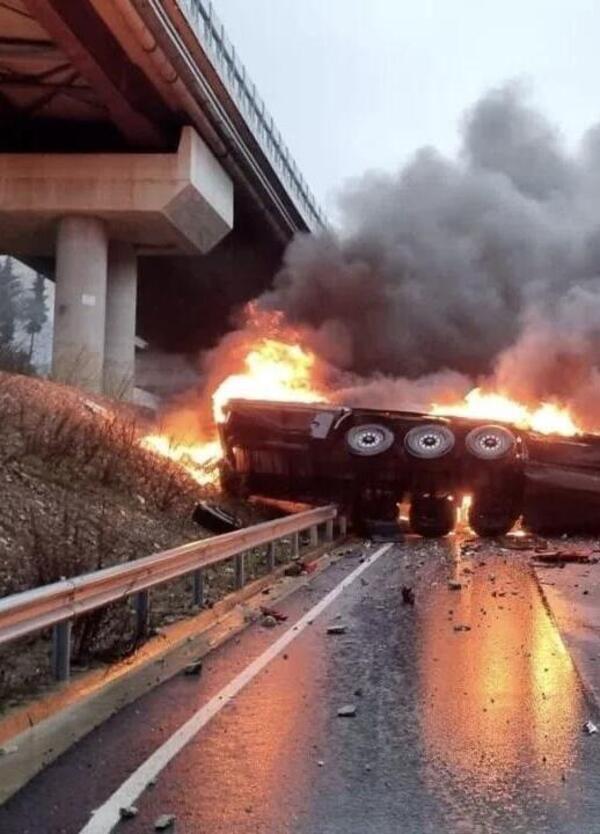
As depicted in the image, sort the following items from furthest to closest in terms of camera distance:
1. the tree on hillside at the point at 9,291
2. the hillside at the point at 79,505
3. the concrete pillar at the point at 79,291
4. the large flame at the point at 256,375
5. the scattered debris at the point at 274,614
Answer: the tree on hillside at the point at 9,291 → the concrete pillar at the point at 79,291 → the large flame at the point at 256,375 → the scattered debris at the point at 274,614 → the hillside at the point at 79,505

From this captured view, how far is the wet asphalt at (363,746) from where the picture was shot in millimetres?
3682

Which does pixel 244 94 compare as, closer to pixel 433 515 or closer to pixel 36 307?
pixel 433 515

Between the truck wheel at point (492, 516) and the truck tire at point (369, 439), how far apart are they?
75.9 inches

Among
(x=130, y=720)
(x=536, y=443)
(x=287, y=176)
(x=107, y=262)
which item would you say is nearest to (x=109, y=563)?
(x=130, y=720)

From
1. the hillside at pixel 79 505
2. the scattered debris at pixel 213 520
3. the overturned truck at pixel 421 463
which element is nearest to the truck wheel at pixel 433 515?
the overturned truck at pixel 421 463

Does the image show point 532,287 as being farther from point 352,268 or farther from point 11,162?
point 11,162

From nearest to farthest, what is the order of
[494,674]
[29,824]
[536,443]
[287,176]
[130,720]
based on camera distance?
[29,824]
[130,720]
[494,674]
[536,443]
[287,176]

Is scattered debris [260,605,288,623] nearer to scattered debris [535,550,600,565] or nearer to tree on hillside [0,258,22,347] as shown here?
scattered debris [535,550,600,565]

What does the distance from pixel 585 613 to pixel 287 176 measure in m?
24.4

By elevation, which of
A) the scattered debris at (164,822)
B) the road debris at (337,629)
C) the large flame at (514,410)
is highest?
the large flame at (514,410)

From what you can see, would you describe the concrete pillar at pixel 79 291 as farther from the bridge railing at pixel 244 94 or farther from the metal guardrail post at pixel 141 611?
the metal guardrail post at pixel 141 611

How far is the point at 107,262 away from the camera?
1074 inches

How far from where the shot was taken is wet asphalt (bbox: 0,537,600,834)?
368 cm

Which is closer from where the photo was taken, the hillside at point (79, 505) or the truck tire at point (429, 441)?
the hillside at point (79, 505)
